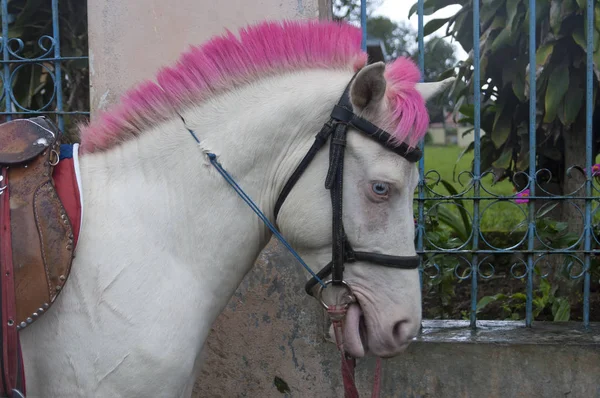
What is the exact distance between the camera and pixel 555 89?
3.19 metres

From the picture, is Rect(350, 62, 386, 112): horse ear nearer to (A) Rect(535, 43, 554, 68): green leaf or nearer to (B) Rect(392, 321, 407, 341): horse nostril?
(B) Rect(392, 321, 407, 341): horse nostril

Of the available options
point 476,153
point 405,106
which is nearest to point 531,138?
point 476,153

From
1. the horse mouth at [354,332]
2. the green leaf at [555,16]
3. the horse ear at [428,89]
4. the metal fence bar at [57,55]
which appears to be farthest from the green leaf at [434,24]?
the horse mouth at [354,332]

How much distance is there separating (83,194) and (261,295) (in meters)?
1.31

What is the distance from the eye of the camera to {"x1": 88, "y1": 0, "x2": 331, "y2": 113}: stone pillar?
274cm

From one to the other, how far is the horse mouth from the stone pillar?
1570mm

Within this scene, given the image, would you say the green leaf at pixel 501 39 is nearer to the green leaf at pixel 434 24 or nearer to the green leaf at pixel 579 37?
the green leaf at pixel 579 37

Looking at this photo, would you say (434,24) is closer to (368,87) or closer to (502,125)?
(502,125)

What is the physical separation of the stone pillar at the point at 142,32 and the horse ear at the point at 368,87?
49.0 inches

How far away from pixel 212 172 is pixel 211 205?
0.10 meters

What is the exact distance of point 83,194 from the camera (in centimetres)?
169

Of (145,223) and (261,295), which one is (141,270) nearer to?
(145,223)

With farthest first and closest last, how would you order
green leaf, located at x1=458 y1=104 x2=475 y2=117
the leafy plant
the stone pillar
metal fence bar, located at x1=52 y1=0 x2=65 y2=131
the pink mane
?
green leaf, located at x1=458 y1=104 x2=475 y2=117 < the leafy plant < metal fence bar, located at x1=52 y1=0 x2=65 y2=131 < the stone pillar < the pink mane

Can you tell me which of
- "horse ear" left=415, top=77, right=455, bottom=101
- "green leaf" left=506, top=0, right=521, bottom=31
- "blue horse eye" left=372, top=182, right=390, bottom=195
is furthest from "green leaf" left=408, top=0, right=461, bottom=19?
"blue horse eye" left=372, top=182, right=390, bottom=195
